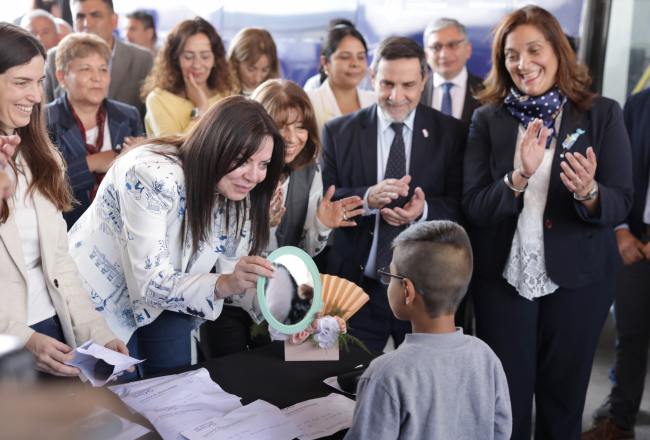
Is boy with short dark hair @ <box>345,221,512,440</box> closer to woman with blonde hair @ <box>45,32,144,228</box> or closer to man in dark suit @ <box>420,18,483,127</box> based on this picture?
woman with blonde hair @ <box>45,32,144,228</box>

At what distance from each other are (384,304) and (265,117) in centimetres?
103

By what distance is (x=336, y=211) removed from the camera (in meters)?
2.82

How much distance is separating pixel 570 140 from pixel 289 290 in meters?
1.22

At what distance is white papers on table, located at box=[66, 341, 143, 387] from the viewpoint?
→ 193cm

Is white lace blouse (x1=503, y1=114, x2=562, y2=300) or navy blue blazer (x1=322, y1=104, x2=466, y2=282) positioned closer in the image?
white lace blouse (x1=503, y1=114, x2=562, y2=300)

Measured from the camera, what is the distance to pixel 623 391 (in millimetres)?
3559

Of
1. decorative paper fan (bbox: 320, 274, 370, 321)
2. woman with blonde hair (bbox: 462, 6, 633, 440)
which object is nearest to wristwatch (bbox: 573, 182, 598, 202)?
woman with blonde hair (bbox: 462, 6, 633, 440)

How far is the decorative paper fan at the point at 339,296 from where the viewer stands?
233 centimetres

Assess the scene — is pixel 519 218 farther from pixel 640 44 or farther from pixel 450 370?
pixel 640 44

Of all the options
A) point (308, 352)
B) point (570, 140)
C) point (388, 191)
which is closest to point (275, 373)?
point (308, 352)

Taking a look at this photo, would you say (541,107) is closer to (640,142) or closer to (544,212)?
(544,212)

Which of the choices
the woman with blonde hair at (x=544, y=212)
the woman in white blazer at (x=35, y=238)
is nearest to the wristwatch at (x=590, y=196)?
the woman with blonde hair at (x=544, y=212)

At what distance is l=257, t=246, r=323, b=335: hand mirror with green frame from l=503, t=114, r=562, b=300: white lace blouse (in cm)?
92

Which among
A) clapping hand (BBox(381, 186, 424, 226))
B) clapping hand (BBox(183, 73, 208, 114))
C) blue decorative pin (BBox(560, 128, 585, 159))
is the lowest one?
clapping hand (BBox(381, 186, 424, 226))
